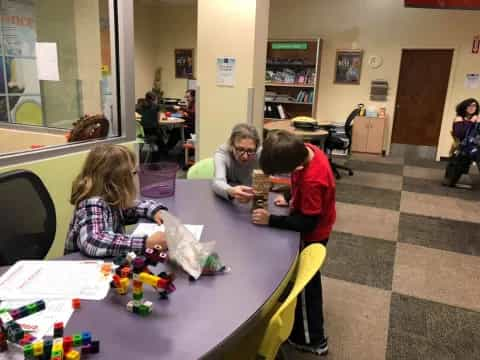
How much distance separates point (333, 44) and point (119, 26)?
19.0 ft

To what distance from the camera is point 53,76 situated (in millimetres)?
2982

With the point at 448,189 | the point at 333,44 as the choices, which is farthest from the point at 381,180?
the point at 333,44

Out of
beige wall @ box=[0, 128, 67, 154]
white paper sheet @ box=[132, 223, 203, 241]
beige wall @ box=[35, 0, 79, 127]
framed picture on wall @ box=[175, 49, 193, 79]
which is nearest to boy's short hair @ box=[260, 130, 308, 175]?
white paper sheet @ box=[132, 223, 203, 241]

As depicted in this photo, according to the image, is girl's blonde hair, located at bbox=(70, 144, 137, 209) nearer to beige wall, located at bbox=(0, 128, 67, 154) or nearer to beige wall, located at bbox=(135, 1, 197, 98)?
beige wall, located at bbox=(0, 128, 67, 154)

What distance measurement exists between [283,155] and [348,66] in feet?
21.5

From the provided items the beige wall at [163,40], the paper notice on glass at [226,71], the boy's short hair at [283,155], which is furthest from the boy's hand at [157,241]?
the beige wall at [163,40]

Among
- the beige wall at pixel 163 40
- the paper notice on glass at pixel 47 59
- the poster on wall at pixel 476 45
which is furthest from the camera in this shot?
the beige wall at pixel 163 40

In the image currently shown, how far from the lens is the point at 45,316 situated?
39.9 inches

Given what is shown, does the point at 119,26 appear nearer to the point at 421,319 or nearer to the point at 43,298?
the point at 43,298

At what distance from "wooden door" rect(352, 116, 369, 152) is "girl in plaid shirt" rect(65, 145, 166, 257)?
261 inches

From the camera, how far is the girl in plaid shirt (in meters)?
1.34

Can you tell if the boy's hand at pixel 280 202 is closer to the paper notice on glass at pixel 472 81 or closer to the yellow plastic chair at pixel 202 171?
the yellow plastic chair at pixel 202 171

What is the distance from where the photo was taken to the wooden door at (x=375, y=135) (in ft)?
24.3

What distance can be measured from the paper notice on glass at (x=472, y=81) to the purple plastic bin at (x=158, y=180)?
6682mm
